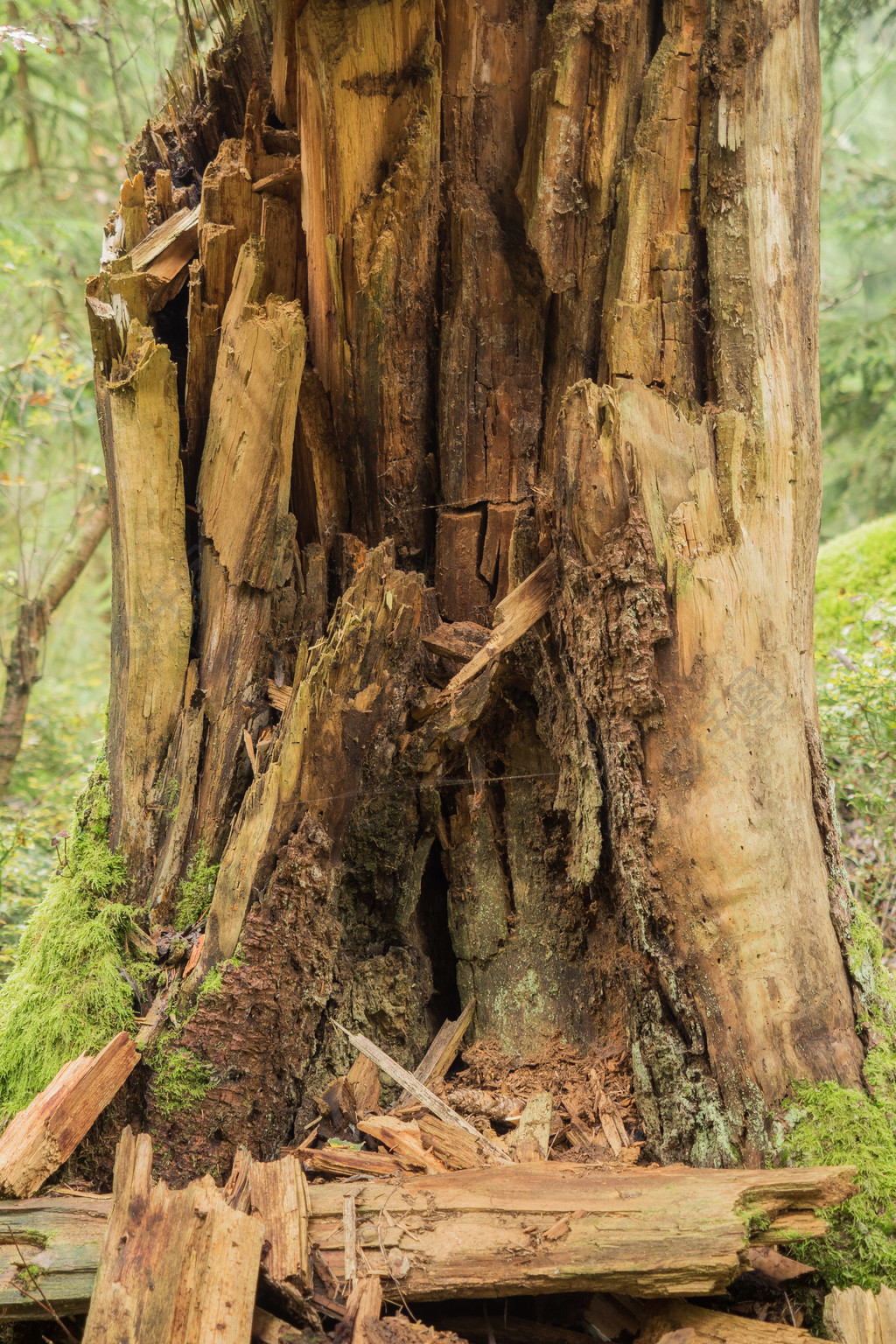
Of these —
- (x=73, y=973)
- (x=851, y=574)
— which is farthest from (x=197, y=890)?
(x=851, y=574)

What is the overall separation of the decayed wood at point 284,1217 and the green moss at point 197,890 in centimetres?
73

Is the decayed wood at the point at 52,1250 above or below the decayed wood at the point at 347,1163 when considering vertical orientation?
below

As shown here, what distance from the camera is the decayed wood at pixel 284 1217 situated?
1805mm

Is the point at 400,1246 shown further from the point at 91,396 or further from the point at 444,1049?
the point at 91,396

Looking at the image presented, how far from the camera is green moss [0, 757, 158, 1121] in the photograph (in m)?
2.39

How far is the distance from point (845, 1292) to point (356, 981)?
1.42 m

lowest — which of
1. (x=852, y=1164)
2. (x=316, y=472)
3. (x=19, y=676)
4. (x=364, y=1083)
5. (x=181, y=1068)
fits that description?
(x=852, y=1164)

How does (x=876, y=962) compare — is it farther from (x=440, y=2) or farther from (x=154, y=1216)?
(x=440, y=2)

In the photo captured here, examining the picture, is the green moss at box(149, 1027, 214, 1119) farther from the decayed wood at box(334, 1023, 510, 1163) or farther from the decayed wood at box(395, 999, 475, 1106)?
the decayed wood at box(395, 999, 475, 1106)

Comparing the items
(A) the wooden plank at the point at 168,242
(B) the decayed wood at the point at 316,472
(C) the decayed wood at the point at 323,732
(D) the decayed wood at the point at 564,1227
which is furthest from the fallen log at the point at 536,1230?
(A) the wooden plank at the point at 168,242

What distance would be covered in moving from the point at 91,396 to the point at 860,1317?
7641 millimetres

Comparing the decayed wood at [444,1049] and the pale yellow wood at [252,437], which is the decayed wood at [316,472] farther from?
the decayed wood at [444,1049]

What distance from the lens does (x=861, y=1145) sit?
2.17m

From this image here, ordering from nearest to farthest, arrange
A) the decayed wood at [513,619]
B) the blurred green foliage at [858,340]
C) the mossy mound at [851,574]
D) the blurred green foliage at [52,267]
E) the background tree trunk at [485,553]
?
the background tree trunk at [485,553], the decayed wood at [513,619], the blurred green foliage at [52,267], the mossy mound at [851,574], the blurred green foliage at [858,340]
